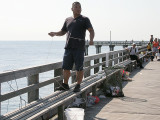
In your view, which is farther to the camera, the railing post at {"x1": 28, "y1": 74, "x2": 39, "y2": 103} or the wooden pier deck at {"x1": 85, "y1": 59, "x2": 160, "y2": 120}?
the wooden pier deck at {"x1": 85, "y1": 59, "x2": 160, "y2": 120}

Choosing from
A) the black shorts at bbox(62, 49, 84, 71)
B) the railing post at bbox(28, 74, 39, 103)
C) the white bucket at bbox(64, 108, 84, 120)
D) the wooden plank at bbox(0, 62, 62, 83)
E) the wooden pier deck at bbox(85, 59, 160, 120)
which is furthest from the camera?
the black shorts at bbox(62, 49, 84, 71)

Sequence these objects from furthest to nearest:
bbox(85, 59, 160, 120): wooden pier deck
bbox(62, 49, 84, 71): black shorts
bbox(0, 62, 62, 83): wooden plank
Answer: bbox(62, 49, 84, 71): black shorts
bbox(85, 59, 160, 120): wooden pier deck
bbox(0, 62, 62, 83): wooden plank

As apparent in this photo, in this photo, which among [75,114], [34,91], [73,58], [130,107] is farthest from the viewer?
[130,107]

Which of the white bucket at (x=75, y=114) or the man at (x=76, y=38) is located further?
the man at (x=76, y=38)

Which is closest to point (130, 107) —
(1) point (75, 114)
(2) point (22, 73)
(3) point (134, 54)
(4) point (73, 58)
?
(4) point (73, 58)

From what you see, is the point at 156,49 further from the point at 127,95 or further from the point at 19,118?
the point at 19,118

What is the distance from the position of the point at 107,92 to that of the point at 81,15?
2858mm

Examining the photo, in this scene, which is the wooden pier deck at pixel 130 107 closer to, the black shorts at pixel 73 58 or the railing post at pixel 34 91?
the black shorts at pixel 73 58

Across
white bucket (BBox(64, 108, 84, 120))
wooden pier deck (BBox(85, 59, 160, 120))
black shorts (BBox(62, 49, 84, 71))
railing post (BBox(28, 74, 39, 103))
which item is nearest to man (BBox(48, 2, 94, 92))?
black shorts (BBox(62, 49, 84, 71))

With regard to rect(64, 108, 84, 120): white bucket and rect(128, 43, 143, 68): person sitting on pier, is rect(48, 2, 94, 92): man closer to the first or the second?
rect(64, 108, 84, 120): white bucket

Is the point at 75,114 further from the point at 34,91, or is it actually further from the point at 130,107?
the point at 130,107

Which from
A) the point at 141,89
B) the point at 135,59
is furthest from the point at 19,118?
the point at 135,59

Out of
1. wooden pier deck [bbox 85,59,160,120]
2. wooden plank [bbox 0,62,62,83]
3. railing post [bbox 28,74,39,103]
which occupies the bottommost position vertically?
wooden pier deck [bbox 85,59,160,120]

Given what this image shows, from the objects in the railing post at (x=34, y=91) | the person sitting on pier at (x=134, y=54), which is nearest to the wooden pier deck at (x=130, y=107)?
the railing post at (x=34, y=91)
